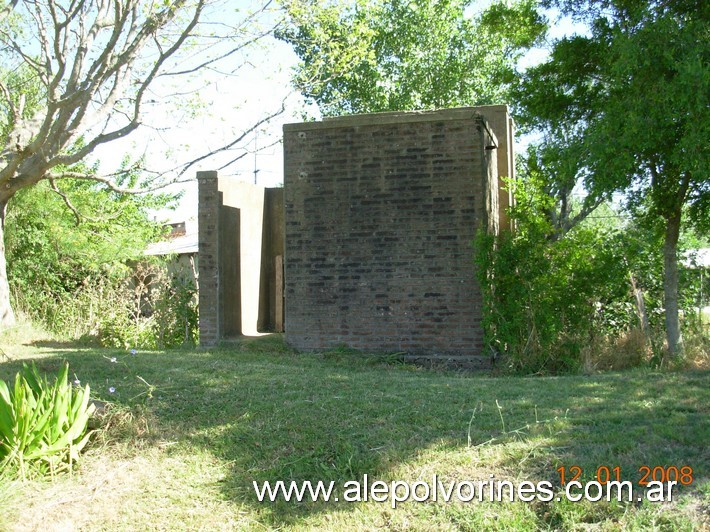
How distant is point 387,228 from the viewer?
10.6m

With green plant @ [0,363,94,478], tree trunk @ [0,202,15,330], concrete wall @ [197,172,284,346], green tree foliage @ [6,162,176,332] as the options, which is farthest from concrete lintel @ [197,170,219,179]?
green plant @ [0,363,94,478]

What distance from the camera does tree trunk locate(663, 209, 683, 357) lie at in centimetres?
984

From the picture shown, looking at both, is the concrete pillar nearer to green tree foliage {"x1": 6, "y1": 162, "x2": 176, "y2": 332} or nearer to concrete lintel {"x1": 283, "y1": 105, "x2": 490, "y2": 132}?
concrete lintel {"x1": 283, "y1": 105, "x2": 490, "y2": 132}

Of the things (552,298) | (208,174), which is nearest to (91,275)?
(208,174)

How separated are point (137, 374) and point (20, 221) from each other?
1033cm

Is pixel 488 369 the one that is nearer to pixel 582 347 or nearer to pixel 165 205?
pixel 582 347

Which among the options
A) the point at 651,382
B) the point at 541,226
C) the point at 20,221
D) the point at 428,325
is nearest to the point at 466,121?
the point at 541,226

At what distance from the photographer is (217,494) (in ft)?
17.2

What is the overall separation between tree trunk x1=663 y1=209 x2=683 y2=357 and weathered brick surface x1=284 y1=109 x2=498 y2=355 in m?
2.47

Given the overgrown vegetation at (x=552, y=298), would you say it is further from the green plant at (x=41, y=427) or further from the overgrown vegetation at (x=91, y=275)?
the green plant at (x=41, y=427)

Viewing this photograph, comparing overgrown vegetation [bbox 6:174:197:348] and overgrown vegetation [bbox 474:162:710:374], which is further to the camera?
overgrown vegetation [bbox 6:174:197:348]

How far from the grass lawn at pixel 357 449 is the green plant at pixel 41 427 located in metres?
0.17

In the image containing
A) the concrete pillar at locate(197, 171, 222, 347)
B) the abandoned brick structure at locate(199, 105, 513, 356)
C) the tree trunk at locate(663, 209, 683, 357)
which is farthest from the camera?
the concrete pillar at locate(197, 171, 222, 347)

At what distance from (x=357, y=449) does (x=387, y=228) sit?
5.42 metres
